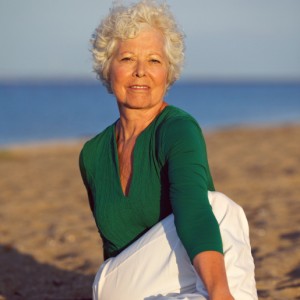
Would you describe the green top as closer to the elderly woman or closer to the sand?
the elderly woman

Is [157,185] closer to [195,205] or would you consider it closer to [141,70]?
[195,205]

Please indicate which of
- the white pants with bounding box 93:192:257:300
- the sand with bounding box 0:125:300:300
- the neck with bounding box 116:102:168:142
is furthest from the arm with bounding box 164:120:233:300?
the sand with bounding box 0:125:300:300

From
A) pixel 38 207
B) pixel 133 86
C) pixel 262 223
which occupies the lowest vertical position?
pixel 38 207

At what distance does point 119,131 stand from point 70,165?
1032 cm

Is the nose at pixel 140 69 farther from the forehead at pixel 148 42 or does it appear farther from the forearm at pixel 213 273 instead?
the forearm at pixel 213 273

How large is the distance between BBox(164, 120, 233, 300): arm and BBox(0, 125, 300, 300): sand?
68.5 inches

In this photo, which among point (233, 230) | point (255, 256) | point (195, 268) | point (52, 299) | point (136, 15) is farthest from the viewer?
point (255, 256)

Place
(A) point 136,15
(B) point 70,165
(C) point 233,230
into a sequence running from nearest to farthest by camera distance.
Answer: (C) point 233,230 → (A) point 136,15 → (B) point 70,165

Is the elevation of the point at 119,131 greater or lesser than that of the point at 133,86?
lesser

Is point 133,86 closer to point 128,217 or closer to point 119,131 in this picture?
point 119,131

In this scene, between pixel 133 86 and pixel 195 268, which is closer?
pixel 195 268

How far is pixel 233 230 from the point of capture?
2.90m

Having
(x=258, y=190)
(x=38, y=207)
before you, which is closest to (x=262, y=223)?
(x=258, y=190)

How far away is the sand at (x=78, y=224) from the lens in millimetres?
5059
